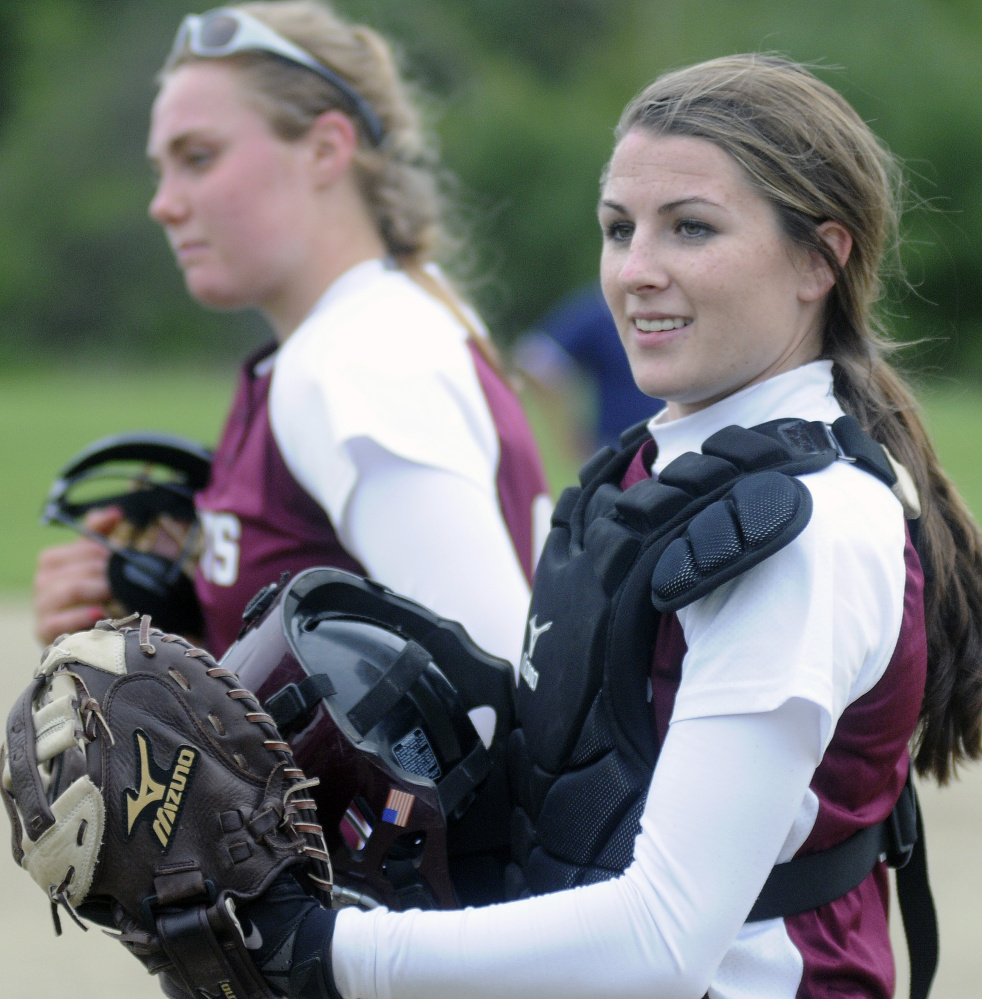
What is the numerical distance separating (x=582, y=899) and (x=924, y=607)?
1.91ft

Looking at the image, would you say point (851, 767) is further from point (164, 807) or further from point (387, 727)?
point (164, 807)

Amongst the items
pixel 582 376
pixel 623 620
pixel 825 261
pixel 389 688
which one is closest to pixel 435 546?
pixel 389 688

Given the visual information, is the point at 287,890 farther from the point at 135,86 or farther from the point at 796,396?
the point at 135,86

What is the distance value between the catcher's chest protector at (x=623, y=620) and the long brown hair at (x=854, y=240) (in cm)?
18

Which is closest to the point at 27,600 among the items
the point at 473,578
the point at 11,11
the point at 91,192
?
the point at 473,578

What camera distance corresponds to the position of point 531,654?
1812 mm

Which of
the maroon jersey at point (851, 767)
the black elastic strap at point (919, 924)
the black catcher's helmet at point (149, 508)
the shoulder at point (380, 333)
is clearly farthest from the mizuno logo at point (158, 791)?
the black catcher's helmet at point (149, 508)

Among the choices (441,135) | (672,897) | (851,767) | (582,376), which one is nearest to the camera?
(672,897)

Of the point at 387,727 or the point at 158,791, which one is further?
the point at 387,727

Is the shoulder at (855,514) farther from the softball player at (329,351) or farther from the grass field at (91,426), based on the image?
the grass field at (91,426)

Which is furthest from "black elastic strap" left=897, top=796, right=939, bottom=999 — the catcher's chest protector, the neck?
the neck

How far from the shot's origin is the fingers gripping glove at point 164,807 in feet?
5.44

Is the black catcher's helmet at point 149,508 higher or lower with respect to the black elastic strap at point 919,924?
higher

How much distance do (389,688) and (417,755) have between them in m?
0.11
